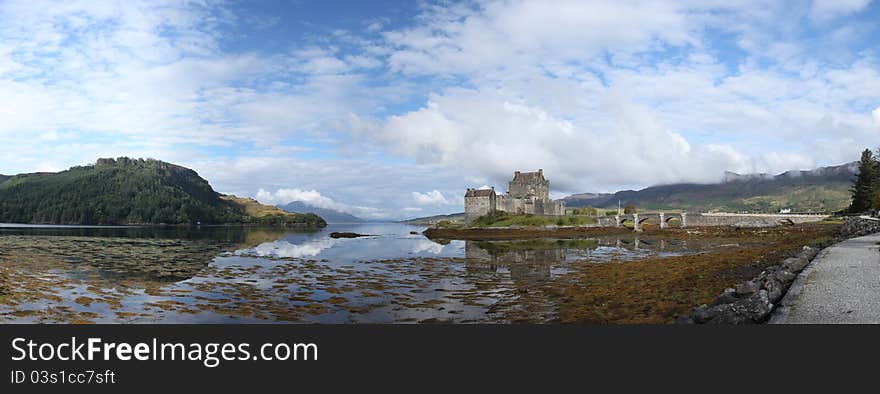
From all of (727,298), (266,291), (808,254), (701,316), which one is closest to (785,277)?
(727,298)

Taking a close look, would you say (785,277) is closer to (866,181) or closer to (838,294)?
(838,294)

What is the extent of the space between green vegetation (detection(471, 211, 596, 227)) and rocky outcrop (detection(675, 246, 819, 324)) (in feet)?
253

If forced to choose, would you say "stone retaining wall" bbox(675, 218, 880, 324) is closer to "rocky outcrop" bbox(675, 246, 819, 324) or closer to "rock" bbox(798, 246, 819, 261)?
"rocky outcrop" bbox(675, 246, 819, 324)

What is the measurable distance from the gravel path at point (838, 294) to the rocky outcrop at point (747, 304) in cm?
44

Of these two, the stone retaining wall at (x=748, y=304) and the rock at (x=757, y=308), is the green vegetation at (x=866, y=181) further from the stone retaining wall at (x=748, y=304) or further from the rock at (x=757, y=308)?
the rock at (x=757, y=308)

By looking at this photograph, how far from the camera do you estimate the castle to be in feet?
351

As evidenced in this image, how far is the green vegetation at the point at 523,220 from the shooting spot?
93.4 m

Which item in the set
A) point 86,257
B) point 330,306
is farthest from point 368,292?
point 86,257

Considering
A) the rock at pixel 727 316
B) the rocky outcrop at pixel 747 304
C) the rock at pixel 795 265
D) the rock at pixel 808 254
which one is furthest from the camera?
the rock at pixel 808 254

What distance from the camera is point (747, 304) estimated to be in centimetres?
1120

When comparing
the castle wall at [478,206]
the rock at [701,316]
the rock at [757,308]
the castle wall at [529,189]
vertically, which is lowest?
the rock at [701,316]

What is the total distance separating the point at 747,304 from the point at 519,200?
99618 mm

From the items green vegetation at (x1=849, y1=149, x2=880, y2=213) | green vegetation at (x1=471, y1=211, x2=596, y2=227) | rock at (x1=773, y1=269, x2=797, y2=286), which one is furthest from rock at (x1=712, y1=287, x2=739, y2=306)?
green vegetation at (x1=849, y1=149, x2=880, y2=213)

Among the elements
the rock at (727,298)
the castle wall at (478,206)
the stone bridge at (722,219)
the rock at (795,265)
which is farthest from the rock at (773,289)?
the castle wall at (478,206)
